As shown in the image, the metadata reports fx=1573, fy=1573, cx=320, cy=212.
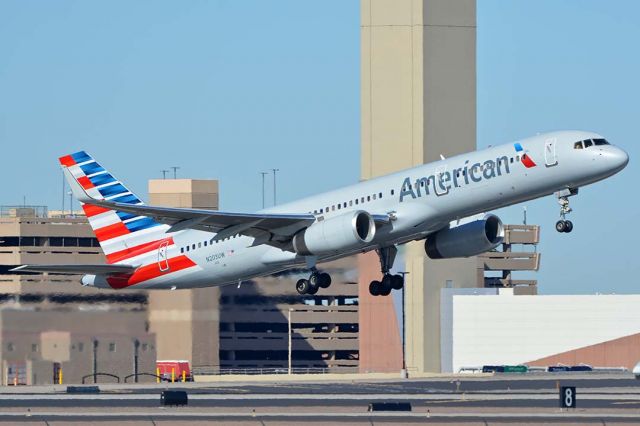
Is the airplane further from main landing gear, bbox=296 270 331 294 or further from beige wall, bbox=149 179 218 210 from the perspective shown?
beige wall, bbox=149 179 218 210

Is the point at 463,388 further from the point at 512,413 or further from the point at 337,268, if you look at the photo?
the point at 512,413

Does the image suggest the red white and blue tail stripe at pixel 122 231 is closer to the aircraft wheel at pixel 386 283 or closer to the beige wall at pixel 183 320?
the beige wall at pixel 183 320

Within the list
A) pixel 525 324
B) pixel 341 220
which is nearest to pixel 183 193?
pixel 525 324

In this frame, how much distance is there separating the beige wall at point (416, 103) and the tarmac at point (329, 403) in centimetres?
3797

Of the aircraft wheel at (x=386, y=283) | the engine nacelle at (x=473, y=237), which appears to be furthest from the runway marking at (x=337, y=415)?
the engine nacelle at (x=473, y=237)

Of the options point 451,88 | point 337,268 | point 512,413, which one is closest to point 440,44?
point 451,88

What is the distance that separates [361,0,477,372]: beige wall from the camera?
5379 inches

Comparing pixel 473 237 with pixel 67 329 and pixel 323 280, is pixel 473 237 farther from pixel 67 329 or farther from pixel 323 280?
pixel 67 329

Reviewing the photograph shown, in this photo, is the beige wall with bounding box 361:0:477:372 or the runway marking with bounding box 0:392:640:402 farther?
the beige wall with bounding box 361:0:477:372

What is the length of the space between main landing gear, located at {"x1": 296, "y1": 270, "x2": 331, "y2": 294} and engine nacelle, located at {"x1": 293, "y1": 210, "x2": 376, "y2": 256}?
7.25 feet

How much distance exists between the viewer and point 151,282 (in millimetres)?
67750

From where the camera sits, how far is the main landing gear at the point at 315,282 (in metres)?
64.1

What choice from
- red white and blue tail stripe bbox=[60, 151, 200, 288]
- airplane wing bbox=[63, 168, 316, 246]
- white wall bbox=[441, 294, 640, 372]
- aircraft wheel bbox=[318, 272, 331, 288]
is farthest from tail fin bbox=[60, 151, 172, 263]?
white wall bbox=[441, 294, 640, 372]

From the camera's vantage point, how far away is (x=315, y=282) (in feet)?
211
